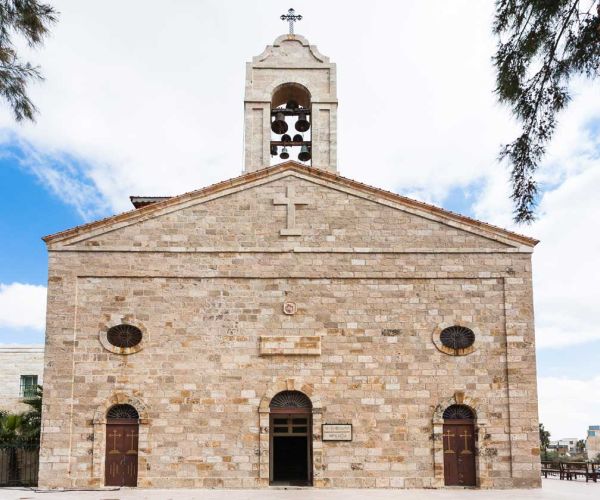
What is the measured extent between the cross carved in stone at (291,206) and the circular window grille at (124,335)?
462 centimetres

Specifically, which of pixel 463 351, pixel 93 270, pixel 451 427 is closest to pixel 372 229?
pixel 463 351

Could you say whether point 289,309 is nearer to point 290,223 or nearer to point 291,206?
point 290,223

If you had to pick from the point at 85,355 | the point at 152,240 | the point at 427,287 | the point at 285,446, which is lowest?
the point at 285,446

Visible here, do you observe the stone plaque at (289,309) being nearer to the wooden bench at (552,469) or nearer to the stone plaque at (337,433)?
the stone plaque at (337,433)

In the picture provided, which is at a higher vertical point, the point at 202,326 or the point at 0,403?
the point at 202,326

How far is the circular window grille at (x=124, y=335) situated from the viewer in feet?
64.6

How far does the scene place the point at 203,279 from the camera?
20062 mm

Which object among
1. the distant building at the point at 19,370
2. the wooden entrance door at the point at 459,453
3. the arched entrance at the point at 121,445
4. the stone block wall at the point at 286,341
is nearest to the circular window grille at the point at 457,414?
the wooden entrance door at the point at 459,453

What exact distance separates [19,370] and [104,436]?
15.4m

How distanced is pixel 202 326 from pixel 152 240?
2688 mm

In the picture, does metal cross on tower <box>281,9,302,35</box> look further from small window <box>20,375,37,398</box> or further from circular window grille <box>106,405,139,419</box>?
small window <box>20,375,37,398</box>

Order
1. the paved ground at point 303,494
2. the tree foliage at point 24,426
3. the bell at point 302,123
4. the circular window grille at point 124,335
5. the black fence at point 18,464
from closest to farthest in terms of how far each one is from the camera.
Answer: the paved ground at point 303,494 < the circular window grille at point 124,335 < the black fence at point 18,464 < the bell at point 302,123 < the tree foliage at point 24,426

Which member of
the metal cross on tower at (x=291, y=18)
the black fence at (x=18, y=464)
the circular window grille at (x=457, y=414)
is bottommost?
the black fence at (x=18, y=464)

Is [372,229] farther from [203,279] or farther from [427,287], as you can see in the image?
[203,279]
